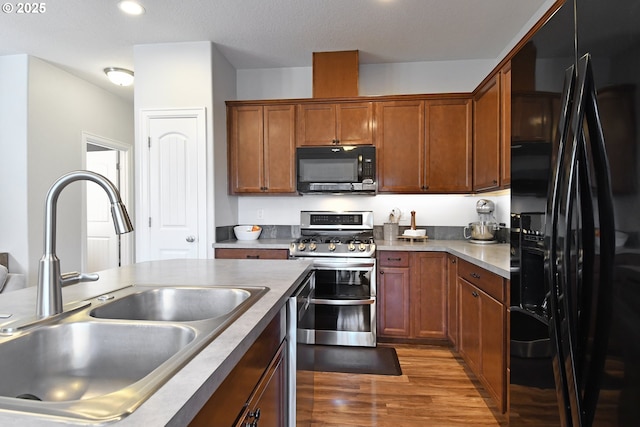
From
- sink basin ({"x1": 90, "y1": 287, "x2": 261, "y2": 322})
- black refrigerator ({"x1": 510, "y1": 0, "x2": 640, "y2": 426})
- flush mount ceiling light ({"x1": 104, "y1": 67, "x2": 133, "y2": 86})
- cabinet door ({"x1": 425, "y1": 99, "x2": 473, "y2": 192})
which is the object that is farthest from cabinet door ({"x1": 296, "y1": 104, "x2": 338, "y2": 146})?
sink basin ({"x1": 90, "y1": 287, "x2": 261, "y2": 322})

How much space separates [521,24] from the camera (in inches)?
109

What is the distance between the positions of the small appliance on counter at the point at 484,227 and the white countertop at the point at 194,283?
203cm

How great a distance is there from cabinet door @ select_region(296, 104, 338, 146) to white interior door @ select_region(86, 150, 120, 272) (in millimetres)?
2938

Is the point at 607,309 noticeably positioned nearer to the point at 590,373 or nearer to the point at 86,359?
the point at 590,373

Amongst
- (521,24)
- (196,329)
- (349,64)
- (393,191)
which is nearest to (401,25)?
(349,64)

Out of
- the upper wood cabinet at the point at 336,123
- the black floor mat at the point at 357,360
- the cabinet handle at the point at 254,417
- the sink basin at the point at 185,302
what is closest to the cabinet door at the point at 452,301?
the black floor mat at the point at 357,360

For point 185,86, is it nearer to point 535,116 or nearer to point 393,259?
point 393,259

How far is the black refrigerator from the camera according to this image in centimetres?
83

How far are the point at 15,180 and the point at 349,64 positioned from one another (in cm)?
347

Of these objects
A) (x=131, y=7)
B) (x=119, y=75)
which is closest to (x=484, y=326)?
(x=131, y=7)

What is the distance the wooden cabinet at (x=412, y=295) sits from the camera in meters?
2.96

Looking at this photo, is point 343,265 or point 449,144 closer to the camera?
point 343,265

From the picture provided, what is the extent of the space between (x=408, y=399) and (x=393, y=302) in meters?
0.94

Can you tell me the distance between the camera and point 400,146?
10.7ft
